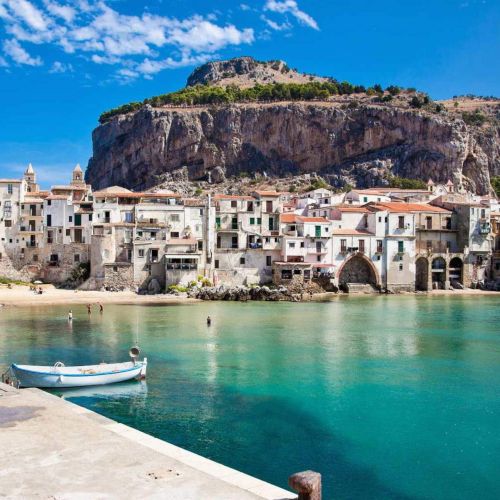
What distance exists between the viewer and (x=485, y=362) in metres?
30.9

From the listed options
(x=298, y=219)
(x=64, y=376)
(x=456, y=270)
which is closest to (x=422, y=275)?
(x=456, y=270)

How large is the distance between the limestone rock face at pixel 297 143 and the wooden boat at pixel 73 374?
10465cm

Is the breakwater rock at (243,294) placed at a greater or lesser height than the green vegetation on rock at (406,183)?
lesser

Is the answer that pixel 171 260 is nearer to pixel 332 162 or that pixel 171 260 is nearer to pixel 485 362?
pixel 485 362

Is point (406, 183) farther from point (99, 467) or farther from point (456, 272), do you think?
point (99, 467)

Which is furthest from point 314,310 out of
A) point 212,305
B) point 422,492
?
point 422,492

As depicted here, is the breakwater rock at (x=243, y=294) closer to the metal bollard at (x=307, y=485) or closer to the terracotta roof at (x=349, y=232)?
the terracotta roof at (x=349, y=232)

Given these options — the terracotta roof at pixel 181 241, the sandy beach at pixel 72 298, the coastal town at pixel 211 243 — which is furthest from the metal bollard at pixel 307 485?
the terracotta roof at pixel 181 241

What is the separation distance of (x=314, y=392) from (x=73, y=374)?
975cm

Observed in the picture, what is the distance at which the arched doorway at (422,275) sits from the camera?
7256 centimetres

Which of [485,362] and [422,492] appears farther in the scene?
[485,362]

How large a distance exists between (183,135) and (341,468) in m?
124

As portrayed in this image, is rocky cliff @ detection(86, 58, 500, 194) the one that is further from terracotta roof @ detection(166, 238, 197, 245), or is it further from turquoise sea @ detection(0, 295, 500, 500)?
turquoise sea @ detection(0, 295, 500, 500)

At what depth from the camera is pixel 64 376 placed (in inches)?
964
